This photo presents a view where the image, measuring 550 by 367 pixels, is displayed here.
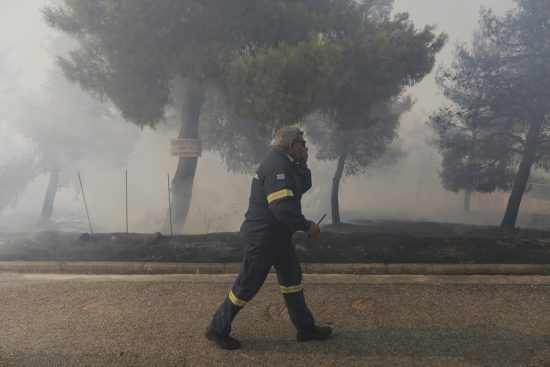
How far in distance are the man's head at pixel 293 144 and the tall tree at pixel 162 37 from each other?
21.4ft

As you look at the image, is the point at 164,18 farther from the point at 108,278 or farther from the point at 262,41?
the point at 108,278

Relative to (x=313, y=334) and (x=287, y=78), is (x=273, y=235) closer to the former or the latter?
(x=313, y=334)

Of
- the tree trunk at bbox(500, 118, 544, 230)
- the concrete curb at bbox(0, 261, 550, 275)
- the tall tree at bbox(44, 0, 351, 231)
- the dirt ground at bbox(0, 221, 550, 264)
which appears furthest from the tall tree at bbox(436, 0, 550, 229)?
the concrete curb at bbox(0, 261, 550, 275)

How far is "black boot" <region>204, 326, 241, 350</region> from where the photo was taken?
3.08 metres

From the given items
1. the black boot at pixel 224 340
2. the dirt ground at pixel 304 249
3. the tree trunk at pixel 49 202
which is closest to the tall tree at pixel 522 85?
the dirt ground at pixel 304 249

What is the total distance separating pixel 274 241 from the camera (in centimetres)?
317

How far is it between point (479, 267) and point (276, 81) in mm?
5426

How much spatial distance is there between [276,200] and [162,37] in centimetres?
805

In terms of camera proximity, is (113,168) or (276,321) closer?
(276,321)

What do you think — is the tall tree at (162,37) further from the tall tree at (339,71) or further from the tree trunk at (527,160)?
the tree trunk at (527,160)

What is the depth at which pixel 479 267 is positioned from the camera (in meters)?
5.02

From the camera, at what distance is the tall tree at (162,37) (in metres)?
9.38

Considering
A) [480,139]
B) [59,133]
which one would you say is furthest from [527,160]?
[59,133]

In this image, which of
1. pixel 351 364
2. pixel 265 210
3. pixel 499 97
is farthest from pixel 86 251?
pixel 499 97
